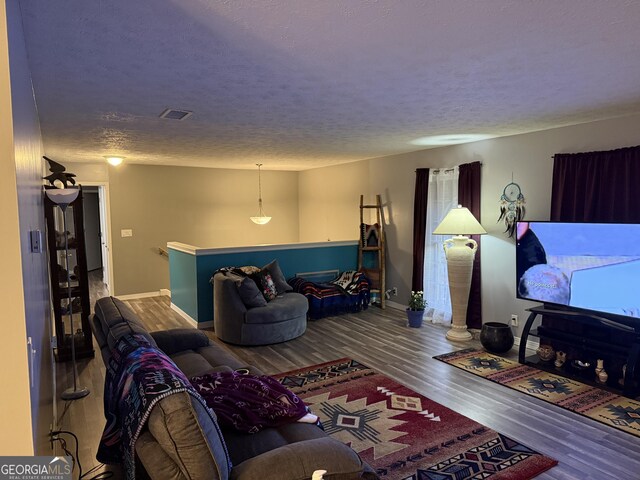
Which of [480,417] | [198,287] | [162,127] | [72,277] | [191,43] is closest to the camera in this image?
[191,43]

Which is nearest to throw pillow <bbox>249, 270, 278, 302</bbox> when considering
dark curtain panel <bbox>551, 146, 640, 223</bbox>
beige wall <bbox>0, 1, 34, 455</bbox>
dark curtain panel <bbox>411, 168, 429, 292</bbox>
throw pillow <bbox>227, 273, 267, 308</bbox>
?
throw pillow <bbox>227, 273, 267, 308</bbox>

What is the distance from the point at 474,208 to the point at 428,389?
7.85ft

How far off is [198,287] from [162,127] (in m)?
2.27

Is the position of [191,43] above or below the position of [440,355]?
above

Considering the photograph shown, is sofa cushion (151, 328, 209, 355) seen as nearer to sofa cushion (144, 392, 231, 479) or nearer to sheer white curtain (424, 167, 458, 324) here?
sofa cushion (144, 392, 231, 479)

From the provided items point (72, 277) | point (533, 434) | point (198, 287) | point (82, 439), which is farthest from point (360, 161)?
point (82, 439)

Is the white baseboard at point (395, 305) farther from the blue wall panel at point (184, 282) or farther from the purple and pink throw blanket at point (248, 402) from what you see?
the purple and pink throw blanket at point (248, 402)

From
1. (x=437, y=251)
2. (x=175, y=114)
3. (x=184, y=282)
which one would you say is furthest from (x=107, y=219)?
(x=437, y=251)

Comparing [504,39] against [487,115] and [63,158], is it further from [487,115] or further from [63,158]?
[63,158]

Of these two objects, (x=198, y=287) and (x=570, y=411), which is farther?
(x=198, y=287)

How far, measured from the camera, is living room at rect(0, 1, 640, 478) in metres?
1.20

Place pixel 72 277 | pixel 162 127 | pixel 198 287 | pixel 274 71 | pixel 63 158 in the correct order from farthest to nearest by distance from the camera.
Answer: pixel 63 158, pixel 198 287, pixel 72 277, pixel 162 127, pixel 274 71

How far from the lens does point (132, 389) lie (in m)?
1.68

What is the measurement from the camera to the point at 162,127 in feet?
13.1
